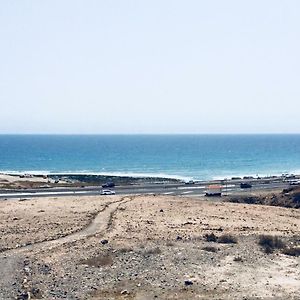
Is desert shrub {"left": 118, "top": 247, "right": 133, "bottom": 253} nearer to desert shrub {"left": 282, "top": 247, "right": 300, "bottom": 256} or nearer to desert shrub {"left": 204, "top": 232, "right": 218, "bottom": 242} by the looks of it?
desert shrub {"left": 204, "top": 232, "right": 218, "bottom": 242}

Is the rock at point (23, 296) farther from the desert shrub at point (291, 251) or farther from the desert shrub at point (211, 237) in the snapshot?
the desert shrub at point (291, 251)

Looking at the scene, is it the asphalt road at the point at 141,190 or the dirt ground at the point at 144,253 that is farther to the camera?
the asphalt road at the point at 141,190

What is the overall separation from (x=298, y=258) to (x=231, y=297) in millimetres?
10102

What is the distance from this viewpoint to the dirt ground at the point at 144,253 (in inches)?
1183

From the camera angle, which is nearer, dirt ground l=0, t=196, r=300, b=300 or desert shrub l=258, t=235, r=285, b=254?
dirt ground l=0, t=196, r=300, b=300

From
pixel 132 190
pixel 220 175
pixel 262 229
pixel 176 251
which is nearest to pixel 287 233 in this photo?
pixel 262 229

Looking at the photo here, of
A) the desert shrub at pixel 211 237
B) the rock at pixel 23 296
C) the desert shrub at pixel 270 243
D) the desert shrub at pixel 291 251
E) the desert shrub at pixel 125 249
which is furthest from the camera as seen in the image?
the desert shrub at pixel 211 237

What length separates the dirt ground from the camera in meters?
30.0

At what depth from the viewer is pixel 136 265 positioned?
3453 cm

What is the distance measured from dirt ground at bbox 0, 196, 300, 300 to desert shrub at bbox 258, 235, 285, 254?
0.66 meters

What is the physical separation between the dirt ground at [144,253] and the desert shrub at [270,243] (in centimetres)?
66

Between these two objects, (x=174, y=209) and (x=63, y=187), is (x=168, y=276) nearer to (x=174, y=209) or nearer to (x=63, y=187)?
(x=174, y=209)

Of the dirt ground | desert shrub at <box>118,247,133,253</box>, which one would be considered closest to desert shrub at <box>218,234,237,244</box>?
the dirt ground

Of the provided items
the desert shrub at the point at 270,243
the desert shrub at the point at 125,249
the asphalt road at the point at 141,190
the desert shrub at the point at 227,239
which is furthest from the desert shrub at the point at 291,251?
the asphalt road at the point at 141,190
